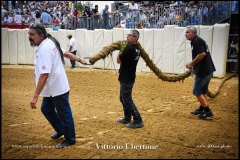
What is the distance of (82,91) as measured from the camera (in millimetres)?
11266

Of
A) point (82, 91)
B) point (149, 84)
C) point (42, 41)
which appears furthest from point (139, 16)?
point (42, 41)

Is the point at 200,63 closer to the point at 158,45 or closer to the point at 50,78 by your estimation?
the point at 50,78

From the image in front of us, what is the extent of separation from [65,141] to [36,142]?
1.90 feet

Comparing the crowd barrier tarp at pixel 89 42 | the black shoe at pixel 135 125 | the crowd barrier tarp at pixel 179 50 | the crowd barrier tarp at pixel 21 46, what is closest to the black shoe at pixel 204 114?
the black shoe at pixel 135 125

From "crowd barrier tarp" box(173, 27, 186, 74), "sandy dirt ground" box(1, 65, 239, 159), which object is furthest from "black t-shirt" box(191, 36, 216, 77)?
"crowd barrier tarp" box(173, 27, 186, 74)

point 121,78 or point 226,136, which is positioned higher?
point 121,78

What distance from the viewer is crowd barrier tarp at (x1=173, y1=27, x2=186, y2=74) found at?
1499cm

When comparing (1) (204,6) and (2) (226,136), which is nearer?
(2) (226,136)

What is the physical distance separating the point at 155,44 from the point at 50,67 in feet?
38.4

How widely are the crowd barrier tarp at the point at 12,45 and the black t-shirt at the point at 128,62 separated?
16.3 m

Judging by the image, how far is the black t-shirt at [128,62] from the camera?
20.4 ft

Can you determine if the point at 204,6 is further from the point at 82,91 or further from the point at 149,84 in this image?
the point at 82,91

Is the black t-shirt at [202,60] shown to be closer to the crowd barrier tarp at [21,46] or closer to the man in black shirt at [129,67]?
the man in black shirt at [129,67]

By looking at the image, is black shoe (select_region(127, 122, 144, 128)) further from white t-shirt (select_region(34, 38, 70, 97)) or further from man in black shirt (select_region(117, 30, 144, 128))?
white t-shirt (select_region(34, 38, 70, 97))
